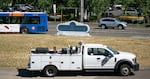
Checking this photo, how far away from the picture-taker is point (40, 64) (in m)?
21.2

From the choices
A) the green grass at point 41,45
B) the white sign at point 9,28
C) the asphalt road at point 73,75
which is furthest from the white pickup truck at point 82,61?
the white sign at point 9,28

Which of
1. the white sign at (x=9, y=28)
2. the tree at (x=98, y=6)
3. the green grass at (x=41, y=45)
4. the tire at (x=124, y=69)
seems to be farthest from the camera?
the tree at (x=98, y=6)

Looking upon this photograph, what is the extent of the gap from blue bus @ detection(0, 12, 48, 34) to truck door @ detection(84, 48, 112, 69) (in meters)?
20.0

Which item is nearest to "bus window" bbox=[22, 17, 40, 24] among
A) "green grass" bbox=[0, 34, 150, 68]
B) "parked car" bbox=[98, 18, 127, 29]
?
"green grass" bbox=[0, 34, 150, 68]

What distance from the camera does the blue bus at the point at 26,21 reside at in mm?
40688

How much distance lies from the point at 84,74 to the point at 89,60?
1.40 meters

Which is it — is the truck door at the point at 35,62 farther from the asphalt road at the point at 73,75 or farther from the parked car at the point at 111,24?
the parked car at the point at 111,24

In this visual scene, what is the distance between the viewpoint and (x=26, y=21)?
41188mm

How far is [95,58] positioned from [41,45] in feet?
30.3

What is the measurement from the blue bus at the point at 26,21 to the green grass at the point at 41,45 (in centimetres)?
822

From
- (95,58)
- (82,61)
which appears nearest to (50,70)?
(82,61)

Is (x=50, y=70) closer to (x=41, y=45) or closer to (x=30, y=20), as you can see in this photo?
(x=41, y=45)

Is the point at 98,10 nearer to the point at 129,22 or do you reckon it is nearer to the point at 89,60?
the point at 129,22

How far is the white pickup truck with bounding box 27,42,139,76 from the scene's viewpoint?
21.1 metres
